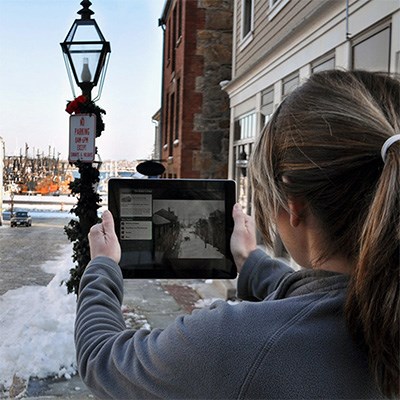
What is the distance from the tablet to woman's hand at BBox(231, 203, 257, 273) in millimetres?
20

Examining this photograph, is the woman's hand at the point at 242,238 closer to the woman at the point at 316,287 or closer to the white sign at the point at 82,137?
the woman at the point at 316,287

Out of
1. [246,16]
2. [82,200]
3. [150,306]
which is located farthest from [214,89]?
[82,200]

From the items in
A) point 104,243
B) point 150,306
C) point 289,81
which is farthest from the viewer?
point 150,306

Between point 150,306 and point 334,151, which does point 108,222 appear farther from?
point 150,306

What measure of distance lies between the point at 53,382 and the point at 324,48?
3172 millimetres

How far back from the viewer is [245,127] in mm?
8367

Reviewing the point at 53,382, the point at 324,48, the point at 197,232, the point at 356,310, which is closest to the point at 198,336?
the point at 356,310

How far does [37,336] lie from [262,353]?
4311mm

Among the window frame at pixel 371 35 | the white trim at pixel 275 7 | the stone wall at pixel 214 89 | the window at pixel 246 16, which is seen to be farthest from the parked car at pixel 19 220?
the window frame at pixel 371 35

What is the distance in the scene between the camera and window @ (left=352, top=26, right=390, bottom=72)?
3459 millimetres

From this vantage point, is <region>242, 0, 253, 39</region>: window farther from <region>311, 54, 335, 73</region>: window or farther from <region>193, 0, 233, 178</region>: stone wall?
<region>311, 54, 335, 73</region>: window

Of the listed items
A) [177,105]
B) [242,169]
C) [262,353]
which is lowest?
[262,353]

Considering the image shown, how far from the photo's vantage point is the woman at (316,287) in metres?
0.76

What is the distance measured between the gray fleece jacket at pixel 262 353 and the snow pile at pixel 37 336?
3289 millimetres
